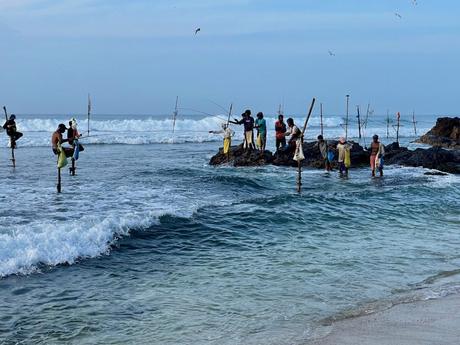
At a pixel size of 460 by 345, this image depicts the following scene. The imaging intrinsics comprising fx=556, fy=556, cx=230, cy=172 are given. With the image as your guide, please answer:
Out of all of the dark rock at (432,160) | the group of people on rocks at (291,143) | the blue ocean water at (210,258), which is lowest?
the blue ocean water at (210,258)

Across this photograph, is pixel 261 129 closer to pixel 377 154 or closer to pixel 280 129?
pixel 280 129

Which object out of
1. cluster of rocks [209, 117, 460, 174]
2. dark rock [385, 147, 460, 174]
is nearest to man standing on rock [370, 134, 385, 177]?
cluster of rocks [209, 117, 460, 174]

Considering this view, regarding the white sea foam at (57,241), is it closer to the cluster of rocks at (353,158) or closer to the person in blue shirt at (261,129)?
the person in blue shirt at (261,129)

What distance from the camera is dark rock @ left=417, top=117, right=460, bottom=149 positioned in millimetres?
42322

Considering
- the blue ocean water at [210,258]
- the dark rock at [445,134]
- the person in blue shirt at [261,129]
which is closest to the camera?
the blue ocean water at [210,258]

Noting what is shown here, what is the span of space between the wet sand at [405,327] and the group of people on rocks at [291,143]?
1477cm

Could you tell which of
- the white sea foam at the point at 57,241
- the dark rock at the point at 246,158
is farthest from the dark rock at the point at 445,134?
the white sea foam at the point at 57,241

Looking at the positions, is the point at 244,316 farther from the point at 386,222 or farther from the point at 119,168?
the point at 119,168

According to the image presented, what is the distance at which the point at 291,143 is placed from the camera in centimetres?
2781

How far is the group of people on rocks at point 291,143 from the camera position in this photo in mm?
22953

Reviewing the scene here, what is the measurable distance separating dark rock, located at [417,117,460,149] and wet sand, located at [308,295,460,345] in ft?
121

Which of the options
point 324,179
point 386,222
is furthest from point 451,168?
point 386,222

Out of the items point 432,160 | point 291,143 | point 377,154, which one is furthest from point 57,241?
point 432,160

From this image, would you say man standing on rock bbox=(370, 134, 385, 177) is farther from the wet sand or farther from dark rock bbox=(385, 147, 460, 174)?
the wet sand
